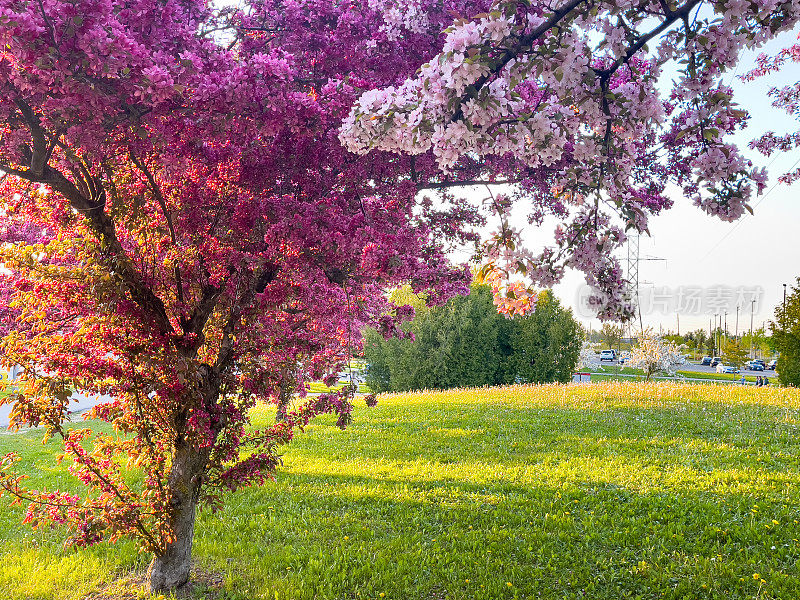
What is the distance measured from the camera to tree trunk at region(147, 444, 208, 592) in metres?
4.32

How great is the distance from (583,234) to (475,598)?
3.11 meters

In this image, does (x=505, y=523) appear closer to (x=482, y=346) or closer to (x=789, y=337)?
(x=789, y=337)

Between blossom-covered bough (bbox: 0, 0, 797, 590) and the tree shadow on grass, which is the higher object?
blossom-covered bough (bbox: 0, 0, 797, 590)

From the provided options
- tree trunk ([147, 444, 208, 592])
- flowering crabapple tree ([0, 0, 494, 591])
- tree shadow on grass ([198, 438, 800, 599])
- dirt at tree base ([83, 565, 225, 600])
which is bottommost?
dirt at tree base ([83, 565, 225, 600])

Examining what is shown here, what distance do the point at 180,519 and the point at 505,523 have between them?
343 centimetres

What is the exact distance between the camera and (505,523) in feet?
19.4

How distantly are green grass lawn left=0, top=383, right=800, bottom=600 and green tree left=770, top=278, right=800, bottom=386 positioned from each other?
37.2 feet

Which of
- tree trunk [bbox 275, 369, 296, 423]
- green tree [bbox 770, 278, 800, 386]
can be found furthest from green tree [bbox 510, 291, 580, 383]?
tree trunk [bbox 275, 369, 296, 423]

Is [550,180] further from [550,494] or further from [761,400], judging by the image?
[761,400]

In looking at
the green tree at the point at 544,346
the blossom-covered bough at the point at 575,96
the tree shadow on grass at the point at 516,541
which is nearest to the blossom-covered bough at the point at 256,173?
the blossom-covered bough at the point at 575,96

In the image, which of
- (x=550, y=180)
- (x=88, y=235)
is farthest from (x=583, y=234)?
(x=88, y=235)

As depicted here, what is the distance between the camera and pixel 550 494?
666 centimetres

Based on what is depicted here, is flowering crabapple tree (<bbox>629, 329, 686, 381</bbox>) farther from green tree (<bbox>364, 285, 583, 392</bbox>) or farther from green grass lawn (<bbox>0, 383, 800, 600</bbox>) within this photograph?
green grass lawn (<bbox>0, 383, 800, 600</bbox>)

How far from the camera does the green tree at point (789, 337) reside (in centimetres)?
1944
